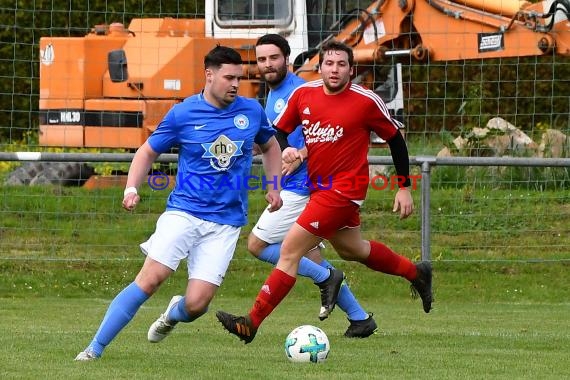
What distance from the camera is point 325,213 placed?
888cm

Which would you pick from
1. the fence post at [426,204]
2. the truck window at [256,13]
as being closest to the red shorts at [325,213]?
the fence post at [426,204]

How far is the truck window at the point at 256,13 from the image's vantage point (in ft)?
55.3

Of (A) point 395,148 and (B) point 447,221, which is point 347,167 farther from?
(B) point 447,221

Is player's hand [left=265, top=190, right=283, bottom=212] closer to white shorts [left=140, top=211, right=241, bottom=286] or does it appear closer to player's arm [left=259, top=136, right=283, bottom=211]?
player's arm [left=259, top=136, right=283, bottom=211]

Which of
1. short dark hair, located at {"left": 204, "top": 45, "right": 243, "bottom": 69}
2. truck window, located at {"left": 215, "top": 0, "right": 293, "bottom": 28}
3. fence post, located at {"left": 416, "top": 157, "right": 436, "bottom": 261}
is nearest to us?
short dark hair, located at {"left": 204, "top": 45, "right": 243, "bottom": 69}

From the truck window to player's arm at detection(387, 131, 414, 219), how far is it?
761 centimetres

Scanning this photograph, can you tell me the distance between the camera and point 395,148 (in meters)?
9.31

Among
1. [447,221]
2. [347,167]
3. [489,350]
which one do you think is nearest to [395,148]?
[347,167]

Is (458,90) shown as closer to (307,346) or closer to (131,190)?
(307,346)

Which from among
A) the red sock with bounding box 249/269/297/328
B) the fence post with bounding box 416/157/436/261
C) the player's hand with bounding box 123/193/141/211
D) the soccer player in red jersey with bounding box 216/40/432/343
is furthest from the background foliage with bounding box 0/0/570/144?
the player's hand with bounding box 123/193/141/211

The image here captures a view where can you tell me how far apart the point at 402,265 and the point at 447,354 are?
1.28m

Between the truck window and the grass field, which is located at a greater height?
the truck window

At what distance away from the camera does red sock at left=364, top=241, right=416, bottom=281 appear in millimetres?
9484

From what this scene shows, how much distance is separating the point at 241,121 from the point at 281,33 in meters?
8.64
